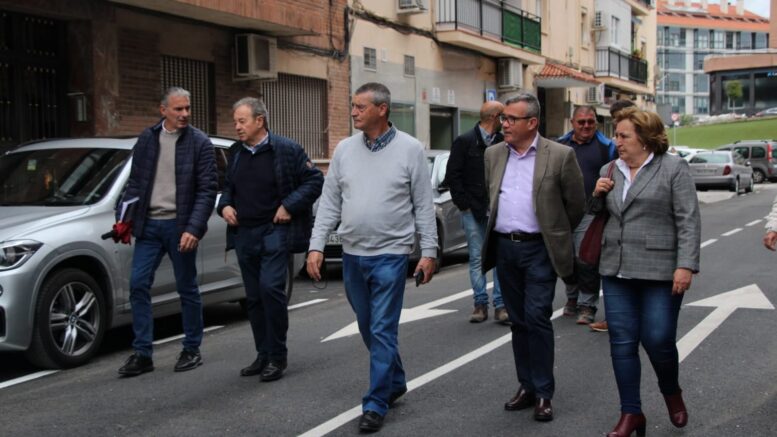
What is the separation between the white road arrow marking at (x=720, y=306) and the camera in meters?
7.60

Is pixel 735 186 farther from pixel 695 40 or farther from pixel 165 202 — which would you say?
pixel 695 40

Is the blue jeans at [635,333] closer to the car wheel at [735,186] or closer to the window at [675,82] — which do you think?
the car wheel at [735,186]

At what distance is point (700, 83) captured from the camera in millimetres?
135375

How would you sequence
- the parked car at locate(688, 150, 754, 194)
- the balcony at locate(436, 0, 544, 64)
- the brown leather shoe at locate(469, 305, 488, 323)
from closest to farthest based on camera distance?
the brown leather shoe at locate(469, 305, 488, 323) → the balcony at locate(436, 0, 544, 64) → the parked car at locate(688, 150, 754, 194)

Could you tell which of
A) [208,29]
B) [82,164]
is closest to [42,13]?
[208,29]

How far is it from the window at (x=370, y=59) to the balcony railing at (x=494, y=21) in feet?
11.5

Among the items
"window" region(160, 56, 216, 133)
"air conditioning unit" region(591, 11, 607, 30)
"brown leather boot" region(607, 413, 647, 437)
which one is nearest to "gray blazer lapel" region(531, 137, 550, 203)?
"brown leather boot" region(607, 413, 647, 437)

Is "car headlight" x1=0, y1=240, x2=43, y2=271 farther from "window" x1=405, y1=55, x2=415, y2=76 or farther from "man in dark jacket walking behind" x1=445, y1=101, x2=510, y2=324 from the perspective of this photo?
"window" x1=405, y1=55, x2=415, y2=76

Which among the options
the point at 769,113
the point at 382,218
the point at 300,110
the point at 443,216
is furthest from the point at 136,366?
the point at 769,113

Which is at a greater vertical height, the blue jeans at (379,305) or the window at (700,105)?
the window at (700,105)

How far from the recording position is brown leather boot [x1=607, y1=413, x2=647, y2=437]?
16.1 ft

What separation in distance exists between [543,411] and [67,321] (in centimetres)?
366

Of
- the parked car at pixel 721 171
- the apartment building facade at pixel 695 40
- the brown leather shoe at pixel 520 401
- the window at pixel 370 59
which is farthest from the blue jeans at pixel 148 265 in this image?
the apartment building facade at pixel 695 40

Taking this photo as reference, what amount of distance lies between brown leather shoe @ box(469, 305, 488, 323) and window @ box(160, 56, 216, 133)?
8214mm
